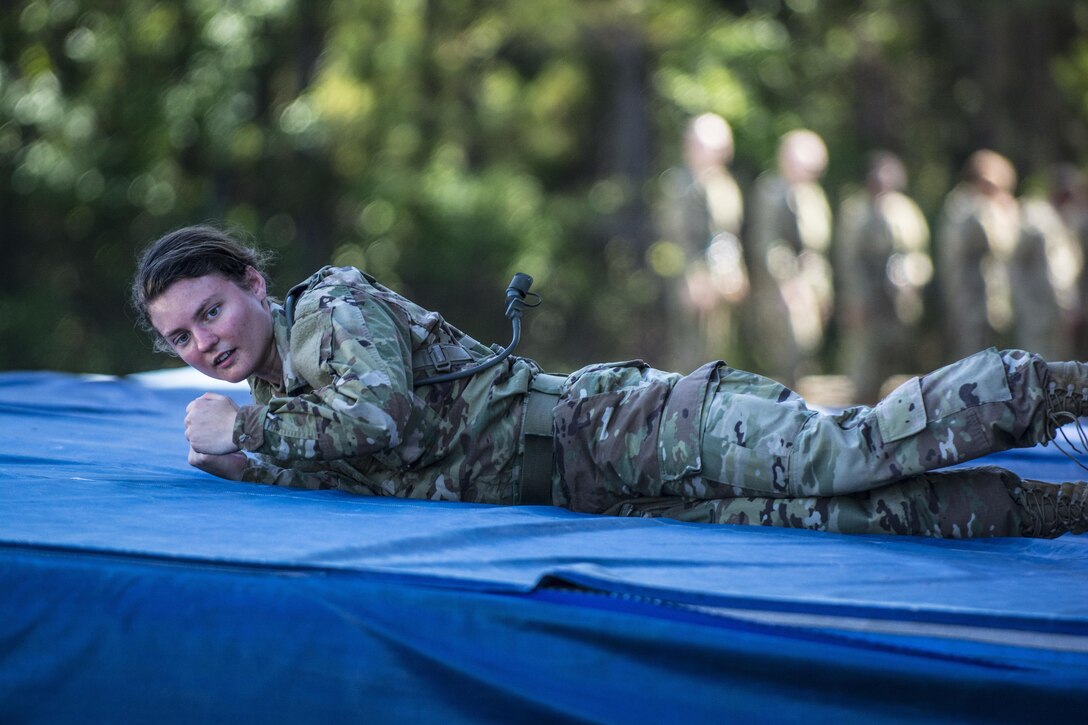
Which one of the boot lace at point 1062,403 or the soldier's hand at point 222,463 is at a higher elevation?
the boot lace at point 1062,403

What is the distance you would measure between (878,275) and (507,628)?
800cm

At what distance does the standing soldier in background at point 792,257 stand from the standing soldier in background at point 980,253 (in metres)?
1.01

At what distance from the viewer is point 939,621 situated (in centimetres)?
199

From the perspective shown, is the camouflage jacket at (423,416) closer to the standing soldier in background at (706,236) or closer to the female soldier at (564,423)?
the female soldier at (564,423)

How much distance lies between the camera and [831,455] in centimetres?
262

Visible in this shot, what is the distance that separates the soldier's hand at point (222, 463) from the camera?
2963 millimetres

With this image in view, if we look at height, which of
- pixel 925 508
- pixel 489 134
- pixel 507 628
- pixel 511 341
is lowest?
Result: pixel 507 628

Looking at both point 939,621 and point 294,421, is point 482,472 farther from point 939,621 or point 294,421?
point 939,621

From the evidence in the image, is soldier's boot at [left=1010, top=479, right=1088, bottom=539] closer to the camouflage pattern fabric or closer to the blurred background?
the camouflage pattern fabric

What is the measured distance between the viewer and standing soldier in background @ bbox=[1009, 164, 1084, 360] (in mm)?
9508

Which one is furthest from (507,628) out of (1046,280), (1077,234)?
(1077,234)

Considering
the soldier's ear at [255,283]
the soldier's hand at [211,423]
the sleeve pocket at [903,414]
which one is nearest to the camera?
the sleeve pocket at [903,414]

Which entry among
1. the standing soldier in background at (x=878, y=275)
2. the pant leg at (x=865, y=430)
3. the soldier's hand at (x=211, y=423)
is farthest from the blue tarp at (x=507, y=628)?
the standing soldier in background at (x=878, y=275)

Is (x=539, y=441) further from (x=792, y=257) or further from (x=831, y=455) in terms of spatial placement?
(x=792, y=257)
